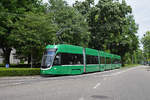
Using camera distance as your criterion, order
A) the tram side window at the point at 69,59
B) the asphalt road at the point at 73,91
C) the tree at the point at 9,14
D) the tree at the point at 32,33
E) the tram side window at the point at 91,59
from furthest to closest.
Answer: the tree at the point at 9,14 < the tram side window at the point at 91,59 < the tree at the point at 32,33 < the tram side window at the point at 69,59 < the asphalt road at the point at 73,91

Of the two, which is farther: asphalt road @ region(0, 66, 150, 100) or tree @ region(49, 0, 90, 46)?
tree @ region(49, 0, 90, 46)

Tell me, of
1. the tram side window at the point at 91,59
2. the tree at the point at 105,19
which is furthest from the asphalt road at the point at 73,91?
the tree at the point at 105,19

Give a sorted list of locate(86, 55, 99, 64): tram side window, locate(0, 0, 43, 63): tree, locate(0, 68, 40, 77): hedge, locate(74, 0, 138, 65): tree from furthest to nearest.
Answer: locate(74, 0, 138, 65): tree
locate(0, 0, 43, 63): tree
locate(86, 55, 99, 64): tram side window
locate(0, 68, 40, 77): hedge

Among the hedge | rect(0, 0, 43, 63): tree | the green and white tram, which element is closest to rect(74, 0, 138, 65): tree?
rect(0, 0, 43, 63): tree

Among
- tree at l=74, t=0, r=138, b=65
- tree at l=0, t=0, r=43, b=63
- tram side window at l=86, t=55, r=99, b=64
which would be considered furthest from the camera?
tree at l=74, t=0, r=138, b=65

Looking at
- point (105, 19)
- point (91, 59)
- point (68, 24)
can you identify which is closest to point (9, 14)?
point (68, 24)

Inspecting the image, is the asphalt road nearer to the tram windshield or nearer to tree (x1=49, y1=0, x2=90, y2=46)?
the tram windshield

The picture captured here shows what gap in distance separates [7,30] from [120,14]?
2241cm

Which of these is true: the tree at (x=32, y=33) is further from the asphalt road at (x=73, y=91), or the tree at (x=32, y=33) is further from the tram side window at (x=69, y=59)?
the asphalt road at (x=73, y=91)

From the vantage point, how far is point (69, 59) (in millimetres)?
19922

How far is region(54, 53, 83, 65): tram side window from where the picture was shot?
1870 centimetres

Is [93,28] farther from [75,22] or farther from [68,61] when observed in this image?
[68,61]

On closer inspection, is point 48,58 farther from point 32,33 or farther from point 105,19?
point 105,19

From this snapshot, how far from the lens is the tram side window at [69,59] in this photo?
61.4 ft
